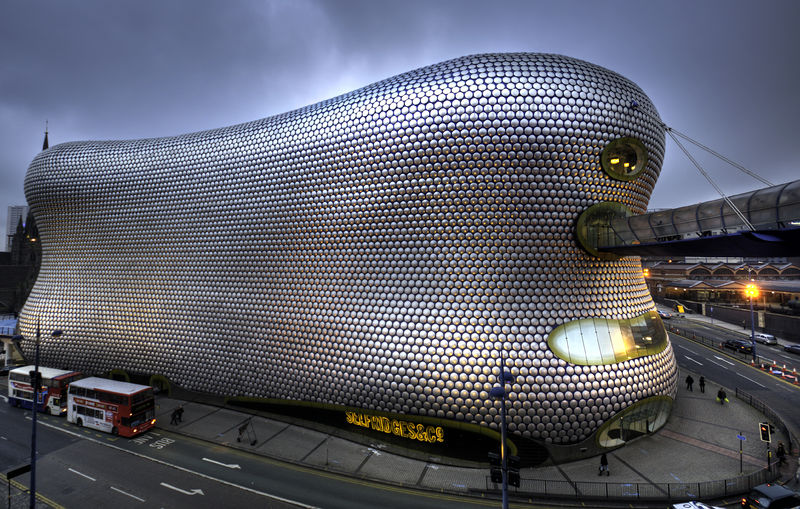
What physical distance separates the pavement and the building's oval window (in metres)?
11.9

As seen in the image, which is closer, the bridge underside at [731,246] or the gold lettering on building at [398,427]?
the bridge underside at [731,246]

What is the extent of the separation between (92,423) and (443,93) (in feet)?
77.7

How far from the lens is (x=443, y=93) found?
Answer: 623 inches

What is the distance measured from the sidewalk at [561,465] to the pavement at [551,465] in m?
0.03

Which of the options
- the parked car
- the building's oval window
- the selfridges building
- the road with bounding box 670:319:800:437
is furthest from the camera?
the parked car

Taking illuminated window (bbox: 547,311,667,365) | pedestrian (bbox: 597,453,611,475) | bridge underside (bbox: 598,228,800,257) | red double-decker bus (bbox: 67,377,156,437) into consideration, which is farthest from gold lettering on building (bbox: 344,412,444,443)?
bridge underside (bbox: 598,228,800,257)

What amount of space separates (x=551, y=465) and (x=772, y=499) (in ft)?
21.1

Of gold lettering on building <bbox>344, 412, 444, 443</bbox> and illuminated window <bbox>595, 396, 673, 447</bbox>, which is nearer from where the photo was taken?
illuminated window <bbox>595, 396, 673, 447</bbox>

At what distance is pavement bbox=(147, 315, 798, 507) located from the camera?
1307 centimetres

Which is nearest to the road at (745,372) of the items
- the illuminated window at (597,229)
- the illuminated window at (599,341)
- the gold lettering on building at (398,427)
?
the illuminated window at (599,341)

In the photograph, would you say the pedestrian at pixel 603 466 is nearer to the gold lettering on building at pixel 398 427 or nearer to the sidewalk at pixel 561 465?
the sidewalk at pixel 561 465

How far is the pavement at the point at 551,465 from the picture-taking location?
13070mm

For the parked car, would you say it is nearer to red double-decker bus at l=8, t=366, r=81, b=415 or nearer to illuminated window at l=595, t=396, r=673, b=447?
illuminated window at l=595, t=396, r=673, b=447

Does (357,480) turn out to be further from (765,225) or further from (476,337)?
(765,225)
